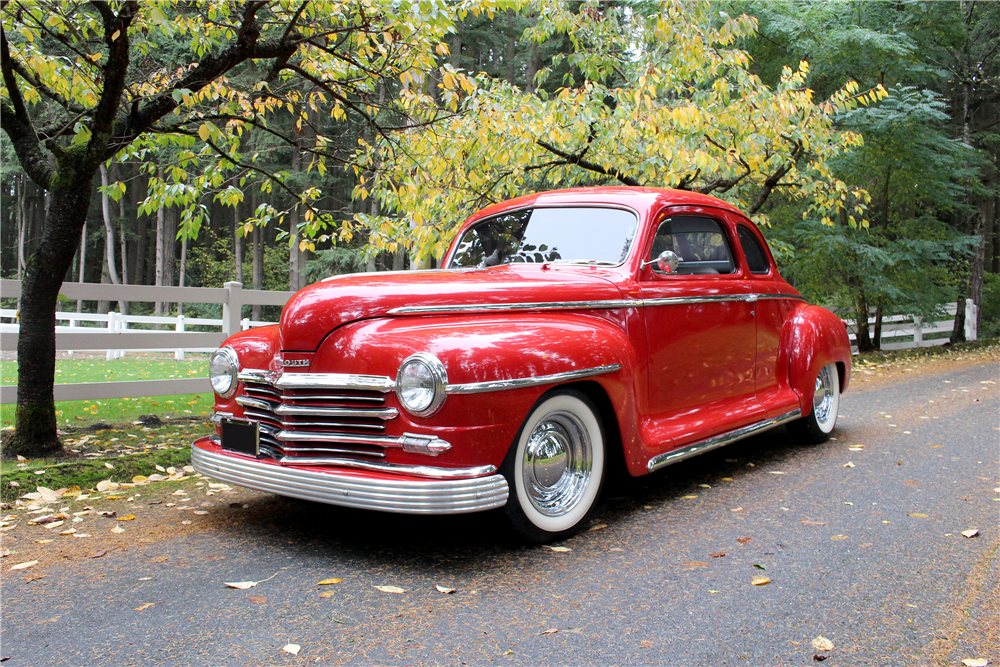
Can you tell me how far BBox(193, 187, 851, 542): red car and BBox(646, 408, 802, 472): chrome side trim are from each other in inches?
0.5

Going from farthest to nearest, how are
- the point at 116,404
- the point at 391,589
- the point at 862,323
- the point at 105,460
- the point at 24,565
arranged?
the point at 862,323 < the point at 116,404 < the point at 105,460 < the point at 24,565 < the point at 391,589

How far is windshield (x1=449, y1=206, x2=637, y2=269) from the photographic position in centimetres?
459

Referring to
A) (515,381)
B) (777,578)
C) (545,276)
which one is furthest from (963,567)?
(545,276)

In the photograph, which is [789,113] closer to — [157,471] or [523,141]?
[523,141]

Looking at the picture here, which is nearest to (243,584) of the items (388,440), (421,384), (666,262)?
(388,440)

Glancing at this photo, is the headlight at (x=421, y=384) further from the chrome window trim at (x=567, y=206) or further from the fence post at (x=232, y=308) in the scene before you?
the fence post at (x=232, y=308)

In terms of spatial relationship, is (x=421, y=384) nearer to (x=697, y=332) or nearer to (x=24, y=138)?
(x=697, y=332)

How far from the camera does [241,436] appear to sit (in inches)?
150

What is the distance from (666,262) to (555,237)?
2.47ft

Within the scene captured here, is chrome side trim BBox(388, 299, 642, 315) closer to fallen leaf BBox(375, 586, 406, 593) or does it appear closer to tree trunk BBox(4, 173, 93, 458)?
fallen leaf BBox(375, 586, 406, 593)

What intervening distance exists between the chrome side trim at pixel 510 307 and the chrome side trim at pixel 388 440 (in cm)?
63

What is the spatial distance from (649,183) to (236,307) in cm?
537

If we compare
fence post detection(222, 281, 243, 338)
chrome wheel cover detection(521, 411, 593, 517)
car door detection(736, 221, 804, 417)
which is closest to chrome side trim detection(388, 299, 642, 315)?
chrome wheel cover detection(521, 411, 593, 517)

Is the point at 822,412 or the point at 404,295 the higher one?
the point at 404,295
